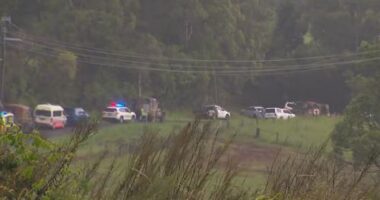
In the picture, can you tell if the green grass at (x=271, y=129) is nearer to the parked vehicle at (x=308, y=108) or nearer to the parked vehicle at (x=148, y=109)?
Answer: the parked vehicle at (x=148, y=109)

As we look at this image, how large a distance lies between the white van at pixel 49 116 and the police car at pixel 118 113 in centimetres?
230

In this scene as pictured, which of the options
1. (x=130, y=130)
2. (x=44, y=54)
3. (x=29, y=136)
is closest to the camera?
(x=29, y=136)

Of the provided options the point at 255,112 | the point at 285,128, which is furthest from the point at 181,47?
the point at 285,128

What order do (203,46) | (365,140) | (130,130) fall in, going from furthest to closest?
(203,46), (130,130), (365,140)

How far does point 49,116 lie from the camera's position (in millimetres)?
34031

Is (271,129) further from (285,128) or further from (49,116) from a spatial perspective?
(49,116)

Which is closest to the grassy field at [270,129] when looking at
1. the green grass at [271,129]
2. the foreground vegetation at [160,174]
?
the green grass at [271,129]

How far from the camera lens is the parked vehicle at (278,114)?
39.8m

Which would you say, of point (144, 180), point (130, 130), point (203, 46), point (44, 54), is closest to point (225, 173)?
point (144, 180)

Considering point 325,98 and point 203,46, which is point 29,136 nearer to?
point 203,46

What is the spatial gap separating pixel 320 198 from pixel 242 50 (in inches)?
1725

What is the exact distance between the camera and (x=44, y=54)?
3762 cm

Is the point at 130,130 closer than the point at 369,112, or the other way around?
the point at 369,112

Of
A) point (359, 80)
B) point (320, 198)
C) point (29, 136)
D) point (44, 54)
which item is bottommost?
point (320, 198)
